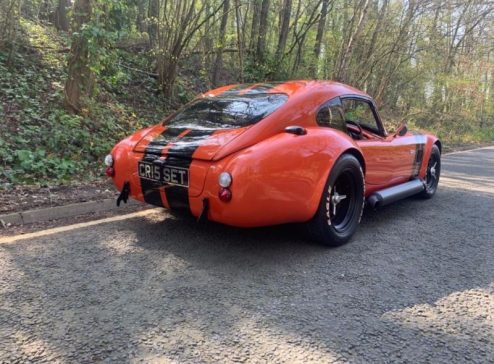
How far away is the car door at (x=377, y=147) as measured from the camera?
4.55 meters

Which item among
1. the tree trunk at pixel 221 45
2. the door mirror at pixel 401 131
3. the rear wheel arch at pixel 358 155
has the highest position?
the tree trunk at pixel 221 45

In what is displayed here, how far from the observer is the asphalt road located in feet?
7.63

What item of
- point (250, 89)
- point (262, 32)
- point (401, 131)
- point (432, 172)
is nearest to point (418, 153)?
point (401, 131)

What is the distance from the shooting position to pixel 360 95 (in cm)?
489

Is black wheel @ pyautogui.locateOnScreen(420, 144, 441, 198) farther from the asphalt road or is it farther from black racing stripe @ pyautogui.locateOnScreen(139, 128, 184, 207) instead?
black racing stripe @ pyautogui.locateOnScreen(139, 128, 184, 207)

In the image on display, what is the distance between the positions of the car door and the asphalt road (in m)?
0.65

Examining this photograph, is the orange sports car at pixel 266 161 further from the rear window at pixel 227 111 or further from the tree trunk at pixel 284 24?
the tree trunk at pixel 284 24

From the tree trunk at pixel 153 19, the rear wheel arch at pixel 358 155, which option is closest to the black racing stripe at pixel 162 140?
the rear wheel arch at pixel 358 155

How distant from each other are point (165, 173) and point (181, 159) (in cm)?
20

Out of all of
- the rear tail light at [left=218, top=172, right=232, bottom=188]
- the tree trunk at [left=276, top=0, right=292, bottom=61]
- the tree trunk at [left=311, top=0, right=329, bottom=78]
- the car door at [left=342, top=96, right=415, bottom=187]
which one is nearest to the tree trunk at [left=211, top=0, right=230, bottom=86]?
the tree trunk at [left=276, top=0, right=292, bottom=61]

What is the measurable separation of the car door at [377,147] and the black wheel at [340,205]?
1.20 ft

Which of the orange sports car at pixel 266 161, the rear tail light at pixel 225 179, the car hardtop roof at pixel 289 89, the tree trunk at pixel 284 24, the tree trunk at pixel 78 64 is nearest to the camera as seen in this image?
the rear tail light at pixel 225 179

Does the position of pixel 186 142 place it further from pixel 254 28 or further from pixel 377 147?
pixel 254 28

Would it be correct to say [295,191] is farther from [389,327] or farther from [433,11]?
[433,11]
